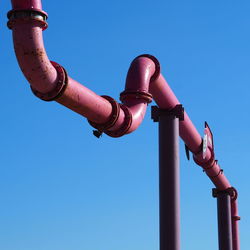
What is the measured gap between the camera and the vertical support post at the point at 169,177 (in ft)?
40.9

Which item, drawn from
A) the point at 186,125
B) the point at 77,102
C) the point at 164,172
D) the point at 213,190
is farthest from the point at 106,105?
the point at 213,190

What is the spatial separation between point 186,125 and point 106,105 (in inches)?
235

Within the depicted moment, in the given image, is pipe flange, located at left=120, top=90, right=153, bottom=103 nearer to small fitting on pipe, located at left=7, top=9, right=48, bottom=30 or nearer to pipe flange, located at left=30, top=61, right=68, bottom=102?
pipe flange, located at left=30, top=61, right=68, bottom=102

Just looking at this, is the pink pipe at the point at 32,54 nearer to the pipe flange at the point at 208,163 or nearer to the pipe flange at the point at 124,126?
the pipe flange at the point at 124,126

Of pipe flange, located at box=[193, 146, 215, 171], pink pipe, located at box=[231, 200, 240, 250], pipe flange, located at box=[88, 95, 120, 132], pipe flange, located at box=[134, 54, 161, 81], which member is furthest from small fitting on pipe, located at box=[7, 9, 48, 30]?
pink pipe, located at box=[231, 200, 240, 250]

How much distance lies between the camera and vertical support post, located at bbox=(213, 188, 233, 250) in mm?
20391

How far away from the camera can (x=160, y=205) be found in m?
12.6

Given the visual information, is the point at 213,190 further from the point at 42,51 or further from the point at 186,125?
the point at 42,51

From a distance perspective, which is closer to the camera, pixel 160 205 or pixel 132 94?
pixel 132 94

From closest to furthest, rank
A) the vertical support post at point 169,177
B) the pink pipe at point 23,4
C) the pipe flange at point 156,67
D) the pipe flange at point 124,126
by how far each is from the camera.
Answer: the pink pipe at point 23,4 → the pipe flange at point 124,126 → the pipe flange at point 156,67 → the vertical support post at point 169,177

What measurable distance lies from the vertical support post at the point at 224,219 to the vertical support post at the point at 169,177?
8.27 m

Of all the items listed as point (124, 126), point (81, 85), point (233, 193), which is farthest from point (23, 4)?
point (233, 193)

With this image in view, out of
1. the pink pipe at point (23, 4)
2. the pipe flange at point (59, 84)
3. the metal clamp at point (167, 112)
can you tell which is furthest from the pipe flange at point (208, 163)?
the pink pipe at point (23, 4)

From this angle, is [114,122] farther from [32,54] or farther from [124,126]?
[32,54]
